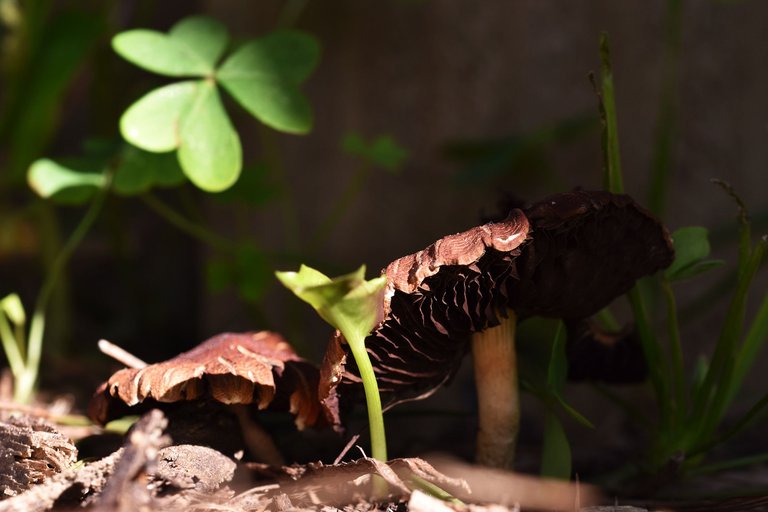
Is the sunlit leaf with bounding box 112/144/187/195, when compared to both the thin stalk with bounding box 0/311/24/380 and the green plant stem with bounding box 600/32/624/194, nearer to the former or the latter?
the thin stalk with bounding box 0/311/24/380

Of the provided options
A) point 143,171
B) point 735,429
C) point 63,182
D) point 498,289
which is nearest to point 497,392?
point 498,289

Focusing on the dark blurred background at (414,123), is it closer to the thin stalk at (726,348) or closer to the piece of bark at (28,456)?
the thin stalk at (726,348)

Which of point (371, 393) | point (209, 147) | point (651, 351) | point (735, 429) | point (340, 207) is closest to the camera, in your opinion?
point (371, 393)

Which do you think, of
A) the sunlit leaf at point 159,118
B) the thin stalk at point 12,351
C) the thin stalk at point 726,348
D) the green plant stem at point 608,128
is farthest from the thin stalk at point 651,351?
the thin stalk at point 12,351

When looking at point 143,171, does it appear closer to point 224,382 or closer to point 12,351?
point 12,351

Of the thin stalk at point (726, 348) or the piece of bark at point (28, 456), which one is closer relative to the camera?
the piece of bark at point (28, 456)

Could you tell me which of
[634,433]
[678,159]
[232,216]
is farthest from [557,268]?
[232,216]

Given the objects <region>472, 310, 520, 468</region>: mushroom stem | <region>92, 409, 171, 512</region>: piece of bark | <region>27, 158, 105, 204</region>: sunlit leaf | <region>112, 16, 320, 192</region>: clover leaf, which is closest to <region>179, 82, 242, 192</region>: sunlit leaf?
<region>112, 16, 320, 192</region>: clover leaf
